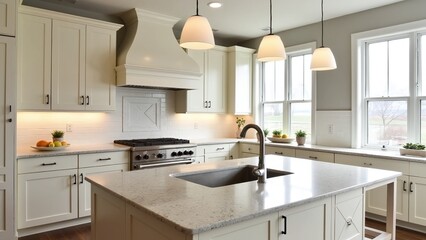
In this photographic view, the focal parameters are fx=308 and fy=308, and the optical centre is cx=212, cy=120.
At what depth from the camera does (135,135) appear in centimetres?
461

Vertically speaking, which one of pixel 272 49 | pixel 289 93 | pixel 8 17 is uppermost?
pixel 8 17

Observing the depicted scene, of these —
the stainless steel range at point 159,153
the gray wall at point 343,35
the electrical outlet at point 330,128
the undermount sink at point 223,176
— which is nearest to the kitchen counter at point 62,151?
the stainless steel range at point 159,153

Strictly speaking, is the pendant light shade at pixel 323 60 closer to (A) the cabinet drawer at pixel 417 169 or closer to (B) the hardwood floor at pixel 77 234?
(A) the cabinet drawer at pixel 417 169

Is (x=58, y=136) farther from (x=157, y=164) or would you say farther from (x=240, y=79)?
(x=240, y=79)

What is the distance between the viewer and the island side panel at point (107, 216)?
1726 millimetres

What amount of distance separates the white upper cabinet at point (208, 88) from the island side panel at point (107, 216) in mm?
2924

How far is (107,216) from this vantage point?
74.6 inches

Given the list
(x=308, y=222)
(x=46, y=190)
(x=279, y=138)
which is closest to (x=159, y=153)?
(x=46, y=190)

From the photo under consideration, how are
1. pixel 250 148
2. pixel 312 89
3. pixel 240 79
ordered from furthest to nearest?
1. pixel 240 79
2. pixel 250 148
3. pixel 312 89

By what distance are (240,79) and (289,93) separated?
34.4 inches

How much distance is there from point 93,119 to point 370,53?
389cm

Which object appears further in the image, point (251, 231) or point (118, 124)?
point (118, 124)

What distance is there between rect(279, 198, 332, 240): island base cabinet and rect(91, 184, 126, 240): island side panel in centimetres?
86

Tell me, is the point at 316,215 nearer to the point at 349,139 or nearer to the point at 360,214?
the point at 360,214
